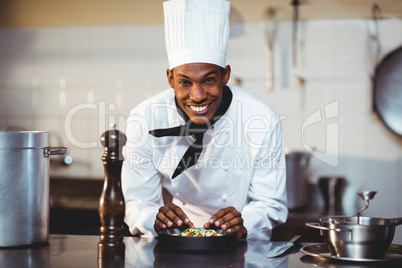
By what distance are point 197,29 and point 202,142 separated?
407 mm

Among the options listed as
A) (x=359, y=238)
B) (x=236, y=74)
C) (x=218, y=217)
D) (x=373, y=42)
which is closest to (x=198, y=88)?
(x=218, y=217)

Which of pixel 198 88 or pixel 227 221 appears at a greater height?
pixel 198 88

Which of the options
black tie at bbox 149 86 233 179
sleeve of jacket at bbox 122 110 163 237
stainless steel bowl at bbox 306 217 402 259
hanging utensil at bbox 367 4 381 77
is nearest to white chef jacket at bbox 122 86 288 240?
sleeve of jacket at bbox 122 110 163 237

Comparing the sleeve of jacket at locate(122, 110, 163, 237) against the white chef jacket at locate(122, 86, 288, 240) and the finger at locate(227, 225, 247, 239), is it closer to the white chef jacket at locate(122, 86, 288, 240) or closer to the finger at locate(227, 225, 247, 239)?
the white chef jacket at locate(122, 86, 288, 240)

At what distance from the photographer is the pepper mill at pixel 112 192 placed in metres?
1.45

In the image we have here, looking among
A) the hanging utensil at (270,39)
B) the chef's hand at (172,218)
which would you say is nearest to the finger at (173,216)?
the chef's hand at (172,218)

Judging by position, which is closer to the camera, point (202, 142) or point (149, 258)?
point (149, 258)

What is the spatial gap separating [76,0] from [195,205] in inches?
88.6

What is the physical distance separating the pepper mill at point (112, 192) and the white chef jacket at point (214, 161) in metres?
0.44

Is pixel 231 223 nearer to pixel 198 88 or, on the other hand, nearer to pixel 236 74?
pixel 198 88

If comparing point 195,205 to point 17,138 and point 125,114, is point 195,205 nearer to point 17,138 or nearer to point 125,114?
point 17,138

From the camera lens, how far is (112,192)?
1457 millimetres

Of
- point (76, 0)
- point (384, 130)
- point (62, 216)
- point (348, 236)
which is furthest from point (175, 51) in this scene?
point (76, 0)

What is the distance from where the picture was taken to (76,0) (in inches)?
150
